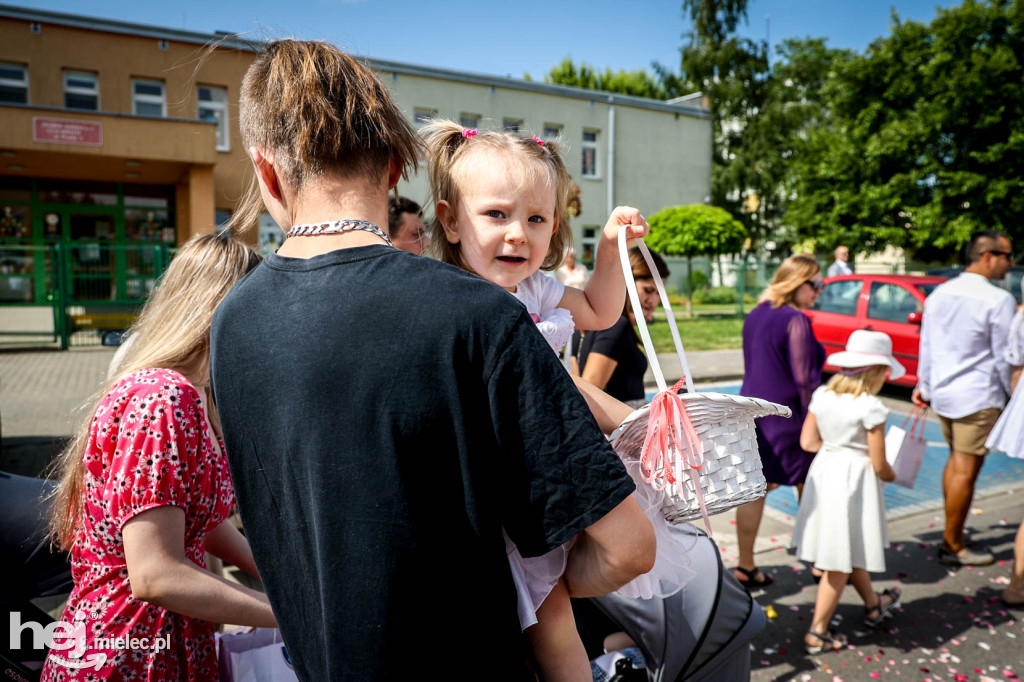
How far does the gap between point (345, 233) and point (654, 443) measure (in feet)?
2.14

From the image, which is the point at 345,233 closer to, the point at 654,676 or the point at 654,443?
the point at 654,443

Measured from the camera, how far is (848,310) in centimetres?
1111

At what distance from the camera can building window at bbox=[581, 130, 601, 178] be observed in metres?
28.6

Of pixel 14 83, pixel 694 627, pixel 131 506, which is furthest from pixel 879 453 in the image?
pixel 14 83

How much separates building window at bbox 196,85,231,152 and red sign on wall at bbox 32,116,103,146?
13.4 ft

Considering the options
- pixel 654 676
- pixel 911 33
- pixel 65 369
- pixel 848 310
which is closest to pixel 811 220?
pixel 911 33

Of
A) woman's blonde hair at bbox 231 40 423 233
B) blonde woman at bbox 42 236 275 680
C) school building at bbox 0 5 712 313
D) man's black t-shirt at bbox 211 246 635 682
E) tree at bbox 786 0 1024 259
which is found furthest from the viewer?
tree at bbox 786 0 1024 259

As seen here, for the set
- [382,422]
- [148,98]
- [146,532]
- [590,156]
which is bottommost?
[146,532]

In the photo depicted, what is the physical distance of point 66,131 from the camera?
→ 17.1 metres

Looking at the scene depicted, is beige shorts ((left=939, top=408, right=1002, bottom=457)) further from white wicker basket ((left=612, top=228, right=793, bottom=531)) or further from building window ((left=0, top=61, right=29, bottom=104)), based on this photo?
building window ((left=0, top=61, right=29, bottom=104))

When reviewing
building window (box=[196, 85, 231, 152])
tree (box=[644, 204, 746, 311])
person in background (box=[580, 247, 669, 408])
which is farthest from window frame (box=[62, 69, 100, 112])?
person in background (box=[580, 247, 669, 408])

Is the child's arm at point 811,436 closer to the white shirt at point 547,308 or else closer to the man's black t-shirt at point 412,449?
the white shirt at point 547,308

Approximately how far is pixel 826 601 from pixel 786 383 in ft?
4.52

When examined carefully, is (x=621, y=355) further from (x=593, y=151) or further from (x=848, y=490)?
(x=593, y=151)
